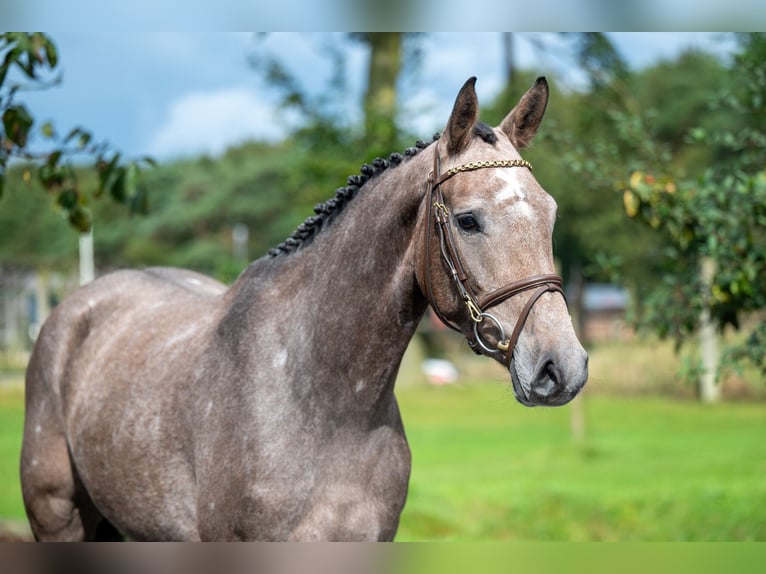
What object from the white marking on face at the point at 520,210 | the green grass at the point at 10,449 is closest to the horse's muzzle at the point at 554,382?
the white marking on face at the point at 520,210

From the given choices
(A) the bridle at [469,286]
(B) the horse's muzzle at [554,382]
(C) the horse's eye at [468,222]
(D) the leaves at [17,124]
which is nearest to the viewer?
(B) the horse's muzzle at [554,382]

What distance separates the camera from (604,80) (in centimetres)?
1045

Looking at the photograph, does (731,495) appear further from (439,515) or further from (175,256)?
(175,256)

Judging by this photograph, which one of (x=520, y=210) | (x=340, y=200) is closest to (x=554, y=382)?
(x=520, y=210)

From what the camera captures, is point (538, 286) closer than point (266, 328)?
Yes

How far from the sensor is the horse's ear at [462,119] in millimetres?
2500

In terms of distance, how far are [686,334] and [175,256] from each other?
107 feet

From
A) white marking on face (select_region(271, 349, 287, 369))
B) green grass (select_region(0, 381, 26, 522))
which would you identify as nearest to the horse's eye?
white marking on face (select_region(271, 349, 287, 369))

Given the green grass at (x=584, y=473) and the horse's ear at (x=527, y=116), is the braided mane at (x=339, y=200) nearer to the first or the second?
the horse's ear at (x=527, y=116)

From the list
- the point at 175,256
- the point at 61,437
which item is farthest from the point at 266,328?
the point at 175,256

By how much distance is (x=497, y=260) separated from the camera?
7.95ft

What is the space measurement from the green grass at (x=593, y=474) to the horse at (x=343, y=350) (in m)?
0.40

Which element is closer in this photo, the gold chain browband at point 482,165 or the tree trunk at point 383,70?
the gold chain browband at point 482,165

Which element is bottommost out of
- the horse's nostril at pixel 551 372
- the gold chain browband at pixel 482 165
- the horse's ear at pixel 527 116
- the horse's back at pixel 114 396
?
the horse's back at pixel 114 396
